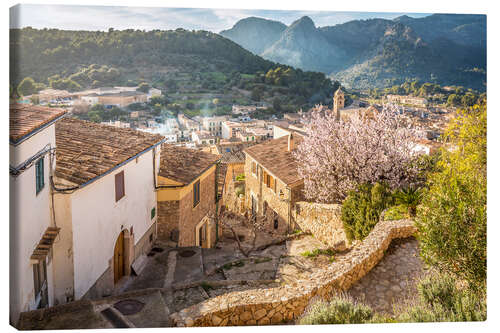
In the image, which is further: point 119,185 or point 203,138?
point 203,138

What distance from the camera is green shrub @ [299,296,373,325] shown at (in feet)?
13.3

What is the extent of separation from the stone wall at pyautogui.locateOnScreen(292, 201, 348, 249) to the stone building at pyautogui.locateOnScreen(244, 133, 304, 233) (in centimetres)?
74

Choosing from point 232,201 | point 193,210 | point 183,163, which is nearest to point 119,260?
point 193,210

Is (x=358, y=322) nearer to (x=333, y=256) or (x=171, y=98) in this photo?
(x=333, y=256)

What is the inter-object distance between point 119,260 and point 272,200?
6962 millimetres

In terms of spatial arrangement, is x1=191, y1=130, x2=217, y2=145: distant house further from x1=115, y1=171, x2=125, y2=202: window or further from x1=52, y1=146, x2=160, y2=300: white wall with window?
x1=115, y1=171, x2=125, y2=202: window

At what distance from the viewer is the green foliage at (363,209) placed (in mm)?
7191

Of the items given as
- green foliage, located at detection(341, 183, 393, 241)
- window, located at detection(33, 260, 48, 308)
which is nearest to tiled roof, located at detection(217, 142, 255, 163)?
green foliage, located at detection(341, 183, 393, 241)

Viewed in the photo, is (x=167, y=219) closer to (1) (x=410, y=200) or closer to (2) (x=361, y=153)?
(2) (x=361, y=153)

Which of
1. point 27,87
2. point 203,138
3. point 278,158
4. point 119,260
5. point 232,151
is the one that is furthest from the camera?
point 232,151

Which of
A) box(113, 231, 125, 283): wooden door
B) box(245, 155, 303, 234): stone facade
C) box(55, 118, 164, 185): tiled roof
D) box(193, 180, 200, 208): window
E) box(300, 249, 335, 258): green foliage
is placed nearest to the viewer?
box(55, 118, 164, 185): tiled roof

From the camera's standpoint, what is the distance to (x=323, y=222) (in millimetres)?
9148

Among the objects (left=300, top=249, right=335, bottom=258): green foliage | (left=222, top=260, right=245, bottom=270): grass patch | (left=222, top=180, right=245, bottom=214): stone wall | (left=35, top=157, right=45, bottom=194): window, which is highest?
(left=35, top=157, right=45, bottom=194): window
